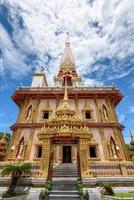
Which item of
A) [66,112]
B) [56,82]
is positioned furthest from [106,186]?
[56,82]

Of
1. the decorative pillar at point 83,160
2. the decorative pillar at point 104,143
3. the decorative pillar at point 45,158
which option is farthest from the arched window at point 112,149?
the decorative pillar at point 45,158

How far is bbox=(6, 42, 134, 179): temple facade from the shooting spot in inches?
445

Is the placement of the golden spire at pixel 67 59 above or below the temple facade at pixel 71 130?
above

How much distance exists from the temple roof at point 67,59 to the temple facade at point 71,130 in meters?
7.73

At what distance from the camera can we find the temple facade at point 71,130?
1131 centimetres

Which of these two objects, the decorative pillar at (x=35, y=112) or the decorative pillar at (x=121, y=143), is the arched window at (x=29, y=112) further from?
the decorative pillar at (x=121, y=143)

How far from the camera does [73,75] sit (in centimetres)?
3141

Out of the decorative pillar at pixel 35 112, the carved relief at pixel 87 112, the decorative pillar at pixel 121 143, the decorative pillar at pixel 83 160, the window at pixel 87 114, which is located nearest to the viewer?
the decorative pillar at pixel 83 160

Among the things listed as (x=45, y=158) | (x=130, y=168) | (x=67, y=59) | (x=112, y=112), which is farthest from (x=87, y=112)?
(x=67, y=59)

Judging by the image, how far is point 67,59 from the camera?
34625 mm

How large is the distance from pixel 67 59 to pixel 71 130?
82.0ft

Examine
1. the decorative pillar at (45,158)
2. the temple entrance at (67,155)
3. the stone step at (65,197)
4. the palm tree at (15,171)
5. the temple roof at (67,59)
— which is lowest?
the stone step at (65,197)

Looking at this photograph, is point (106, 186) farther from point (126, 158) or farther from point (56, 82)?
point (56, 82)

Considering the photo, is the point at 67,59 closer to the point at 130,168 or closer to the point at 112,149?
the point at 112,149
